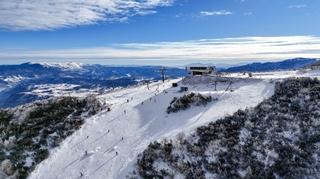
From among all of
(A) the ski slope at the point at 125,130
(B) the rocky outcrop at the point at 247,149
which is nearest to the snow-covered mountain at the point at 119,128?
(A) the ski slope at the point at 125,130

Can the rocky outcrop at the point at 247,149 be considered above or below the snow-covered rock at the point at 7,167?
above

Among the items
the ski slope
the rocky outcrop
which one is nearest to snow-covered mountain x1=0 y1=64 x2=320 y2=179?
the ski slope

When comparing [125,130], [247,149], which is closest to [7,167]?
[125,130]

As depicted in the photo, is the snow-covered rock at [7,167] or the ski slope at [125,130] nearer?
the ski slope at [125,130]

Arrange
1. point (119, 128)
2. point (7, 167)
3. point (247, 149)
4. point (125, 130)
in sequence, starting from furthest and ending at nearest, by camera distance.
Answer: point (119, 128), point (125, 130), point (7, 167), point (247, 149)

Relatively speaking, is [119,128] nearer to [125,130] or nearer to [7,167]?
[125,130]

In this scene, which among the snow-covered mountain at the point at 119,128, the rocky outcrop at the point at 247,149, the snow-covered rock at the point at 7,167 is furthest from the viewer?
the snow-covered rock at the point at 7,167

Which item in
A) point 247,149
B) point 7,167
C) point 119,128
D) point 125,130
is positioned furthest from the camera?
point 119,128

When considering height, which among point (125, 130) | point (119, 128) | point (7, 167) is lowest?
point (7, 167)

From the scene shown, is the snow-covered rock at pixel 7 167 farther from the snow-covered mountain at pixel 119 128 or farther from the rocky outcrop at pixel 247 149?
the rocky outcrop at pixel 247 149
